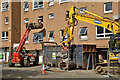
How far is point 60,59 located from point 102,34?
5.70 m

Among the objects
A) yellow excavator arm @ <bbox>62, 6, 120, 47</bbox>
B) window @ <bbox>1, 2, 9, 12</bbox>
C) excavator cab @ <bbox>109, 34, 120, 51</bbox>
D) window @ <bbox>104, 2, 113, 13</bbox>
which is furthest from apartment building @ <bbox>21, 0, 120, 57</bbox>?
excavator cab @ <bbox>109, 34, 120, 51</bbox>

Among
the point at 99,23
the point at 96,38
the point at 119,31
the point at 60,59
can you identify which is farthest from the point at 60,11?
the point at 119,31

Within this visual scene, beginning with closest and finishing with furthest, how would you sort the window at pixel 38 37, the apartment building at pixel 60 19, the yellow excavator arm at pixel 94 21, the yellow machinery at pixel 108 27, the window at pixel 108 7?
the yellow machinery at pixel 108 27 → the yellow excavator arm at pixel 94 21 → the window at pixel 108 7 → the apartment building at pixel 60 19 → the window at pixel 38 37


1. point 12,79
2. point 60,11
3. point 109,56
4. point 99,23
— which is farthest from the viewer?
point 60,11

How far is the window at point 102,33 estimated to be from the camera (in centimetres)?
2206

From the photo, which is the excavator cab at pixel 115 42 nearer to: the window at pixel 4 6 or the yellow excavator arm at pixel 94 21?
the yellow excavator arm at pixel 94 21

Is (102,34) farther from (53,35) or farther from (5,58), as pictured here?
(5,58)

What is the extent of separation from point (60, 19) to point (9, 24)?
35.5 ft

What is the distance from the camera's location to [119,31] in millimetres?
15453

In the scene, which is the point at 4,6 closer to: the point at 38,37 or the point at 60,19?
the point at 38,37

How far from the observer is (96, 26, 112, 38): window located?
72.4 feet

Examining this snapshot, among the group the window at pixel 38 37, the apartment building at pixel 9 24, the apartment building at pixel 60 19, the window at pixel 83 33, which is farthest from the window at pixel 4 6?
the window at pixel 83 33

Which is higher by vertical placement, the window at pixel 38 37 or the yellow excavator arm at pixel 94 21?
the yellow excavator arm at pixel 94 21

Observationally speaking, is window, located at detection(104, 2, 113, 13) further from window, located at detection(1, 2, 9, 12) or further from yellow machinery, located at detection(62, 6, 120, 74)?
window, located at detection(1, 2, 9, 12)
